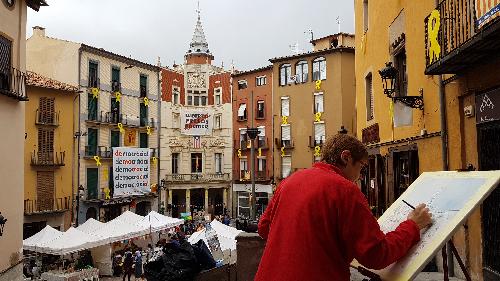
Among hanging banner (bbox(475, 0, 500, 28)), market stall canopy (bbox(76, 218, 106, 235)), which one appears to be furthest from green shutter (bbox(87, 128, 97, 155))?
hanging banner (bbox(475, 0, 500, 28))

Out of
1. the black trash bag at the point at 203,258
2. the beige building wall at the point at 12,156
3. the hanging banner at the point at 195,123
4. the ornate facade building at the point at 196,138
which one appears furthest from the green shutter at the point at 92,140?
the black trash bag at the point at 203,258

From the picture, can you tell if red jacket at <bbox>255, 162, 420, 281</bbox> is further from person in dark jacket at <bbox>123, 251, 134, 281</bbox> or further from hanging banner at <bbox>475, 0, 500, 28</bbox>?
person in dark jacket at <bbox>123, 251, 134, 281</bbox>

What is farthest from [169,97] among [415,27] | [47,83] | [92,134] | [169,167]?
[415,27]

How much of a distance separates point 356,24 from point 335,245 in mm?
15374

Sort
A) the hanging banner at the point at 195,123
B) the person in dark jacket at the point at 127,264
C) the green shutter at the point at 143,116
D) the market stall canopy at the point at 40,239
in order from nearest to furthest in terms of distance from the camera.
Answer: the market stall canopy at the point at 40,239
the person in dark jacket at the point at 127,264
the green shutter at the point at 143,116
the hanging banner at the point at 195,123

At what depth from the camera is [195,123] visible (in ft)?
150

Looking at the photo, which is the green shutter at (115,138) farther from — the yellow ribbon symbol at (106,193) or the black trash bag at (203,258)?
the black trash bag at (203,258)

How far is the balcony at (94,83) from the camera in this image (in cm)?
3684

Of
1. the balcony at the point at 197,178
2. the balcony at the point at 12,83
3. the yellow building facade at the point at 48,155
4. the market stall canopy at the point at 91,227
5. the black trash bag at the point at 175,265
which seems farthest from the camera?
the balcony at the point at 197,178

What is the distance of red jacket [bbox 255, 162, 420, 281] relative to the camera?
2.65 m

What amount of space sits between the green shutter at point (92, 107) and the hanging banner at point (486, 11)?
34.0 meters

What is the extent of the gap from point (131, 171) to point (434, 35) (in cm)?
3346

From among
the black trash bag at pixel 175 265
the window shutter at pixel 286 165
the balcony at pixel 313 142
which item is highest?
the balcony at pixel 313 142

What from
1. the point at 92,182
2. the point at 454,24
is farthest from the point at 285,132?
the point at 454,24
